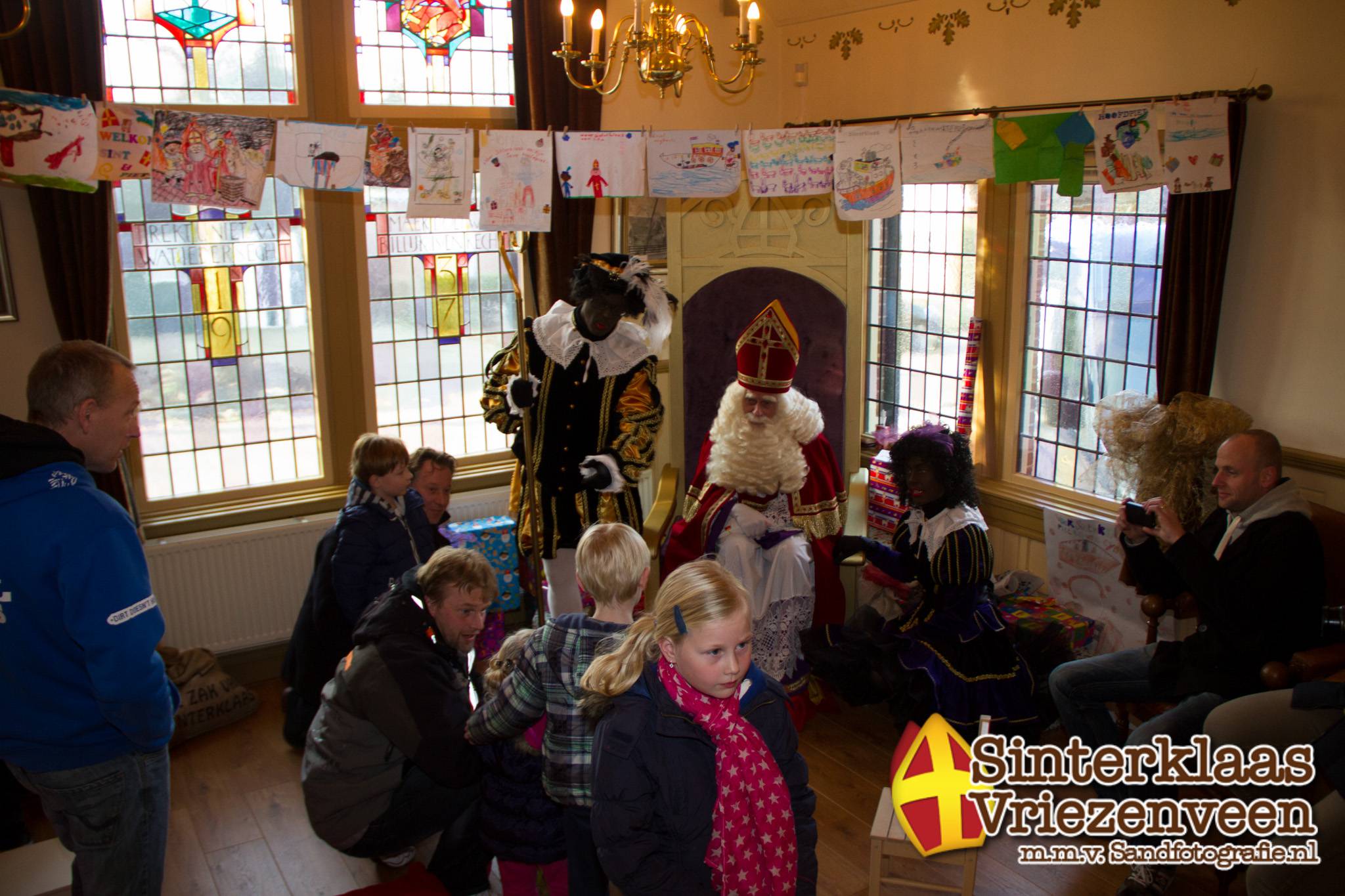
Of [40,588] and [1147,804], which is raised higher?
[40,588]

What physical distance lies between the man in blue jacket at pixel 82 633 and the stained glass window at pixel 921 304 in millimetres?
3849

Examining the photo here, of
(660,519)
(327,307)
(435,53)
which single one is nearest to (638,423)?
(660,519)

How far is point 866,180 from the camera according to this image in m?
4.05

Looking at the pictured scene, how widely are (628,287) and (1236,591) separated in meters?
2.43

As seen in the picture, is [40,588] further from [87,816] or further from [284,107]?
[284,107]

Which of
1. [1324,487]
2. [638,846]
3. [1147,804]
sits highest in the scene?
[1324,487]

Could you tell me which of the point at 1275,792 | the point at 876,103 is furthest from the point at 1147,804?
the point at 876,103

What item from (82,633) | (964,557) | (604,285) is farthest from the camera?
(604,285)

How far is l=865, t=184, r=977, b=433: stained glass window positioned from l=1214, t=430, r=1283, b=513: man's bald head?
1.98 metres

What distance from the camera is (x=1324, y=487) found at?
12.5 feet

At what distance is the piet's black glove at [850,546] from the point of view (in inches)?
163

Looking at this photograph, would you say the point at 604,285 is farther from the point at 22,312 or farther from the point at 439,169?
the point at 22,312

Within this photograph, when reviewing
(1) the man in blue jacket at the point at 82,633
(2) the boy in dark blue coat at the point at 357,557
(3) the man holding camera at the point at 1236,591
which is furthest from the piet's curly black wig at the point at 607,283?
(1) the man in blue jacket at the point at 82,633

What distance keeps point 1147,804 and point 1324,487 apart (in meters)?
1.46
